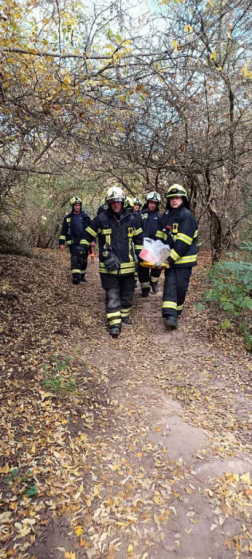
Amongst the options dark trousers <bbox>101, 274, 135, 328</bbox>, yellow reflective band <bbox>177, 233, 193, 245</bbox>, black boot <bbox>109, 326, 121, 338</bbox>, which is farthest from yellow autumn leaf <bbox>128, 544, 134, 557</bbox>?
yellow reflective band <bbox>177, 233, 193, 245</bbox>

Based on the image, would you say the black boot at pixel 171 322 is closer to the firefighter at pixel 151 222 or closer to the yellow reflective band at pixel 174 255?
the yellow reflective band at pixel 174 255

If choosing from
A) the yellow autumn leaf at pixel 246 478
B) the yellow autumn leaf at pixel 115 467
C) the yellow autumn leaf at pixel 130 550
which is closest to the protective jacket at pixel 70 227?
the yellow autumn leaf at pixel 115 467

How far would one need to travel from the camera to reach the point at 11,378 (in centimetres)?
344

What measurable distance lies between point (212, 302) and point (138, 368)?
244 centimetres

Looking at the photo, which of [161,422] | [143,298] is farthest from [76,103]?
[143,298]

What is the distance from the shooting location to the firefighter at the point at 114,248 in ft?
16.9

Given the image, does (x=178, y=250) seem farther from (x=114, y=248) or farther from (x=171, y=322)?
(x=171, y=322)

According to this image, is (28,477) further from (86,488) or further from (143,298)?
(143,298)

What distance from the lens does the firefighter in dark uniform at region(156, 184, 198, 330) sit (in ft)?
17.3

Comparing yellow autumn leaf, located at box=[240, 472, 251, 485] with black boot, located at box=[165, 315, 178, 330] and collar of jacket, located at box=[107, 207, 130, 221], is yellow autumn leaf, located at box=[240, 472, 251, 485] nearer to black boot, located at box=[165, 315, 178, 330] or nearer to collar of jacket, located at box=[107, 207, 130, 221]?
black boot, located at box=[165, 315, 178, 330]

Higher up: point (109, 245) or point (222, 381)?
point (109, 245)

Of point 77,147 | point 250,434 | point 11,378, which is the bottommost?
point 250,434

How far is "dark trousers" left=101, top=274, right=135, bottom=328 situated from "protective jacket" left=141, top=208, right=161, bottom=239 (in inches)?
80.0

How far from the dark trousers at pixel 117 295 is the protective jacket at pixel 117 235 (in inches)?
6.4
